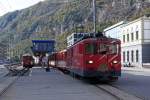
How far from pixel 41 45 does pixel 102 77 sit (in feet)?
153

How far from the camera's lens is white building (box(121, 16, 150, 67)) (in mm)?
80250

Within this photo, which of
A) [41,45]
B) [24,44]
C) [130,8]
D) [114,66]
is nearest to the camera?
[114,66]

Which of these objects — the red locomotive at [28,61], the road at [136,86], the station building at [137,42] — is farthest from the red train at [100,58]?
the red locomotive at [28,61]

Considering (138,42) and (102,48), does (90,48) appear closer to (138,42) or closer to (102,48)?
(102,48)

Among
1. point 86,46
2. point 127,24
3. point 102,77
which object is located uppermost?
point 127,24

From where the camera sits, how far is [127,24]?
295 feet

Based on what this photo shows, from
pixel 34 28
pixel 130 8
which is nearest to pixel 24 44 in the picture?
pixel 34 28

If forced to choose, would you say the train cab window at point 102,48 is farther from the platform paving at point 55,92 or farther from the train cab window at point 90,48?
the platform paving at point 55,92

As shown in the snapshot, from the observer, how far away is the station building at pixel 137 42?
263 ft

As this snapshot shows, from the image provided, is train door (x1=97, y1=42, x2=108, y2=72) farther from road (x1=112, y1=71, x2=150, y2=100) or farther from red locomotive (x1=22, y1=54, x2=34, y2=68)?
red locomotive (x1=22, y1=54, x2=34, y2=68)

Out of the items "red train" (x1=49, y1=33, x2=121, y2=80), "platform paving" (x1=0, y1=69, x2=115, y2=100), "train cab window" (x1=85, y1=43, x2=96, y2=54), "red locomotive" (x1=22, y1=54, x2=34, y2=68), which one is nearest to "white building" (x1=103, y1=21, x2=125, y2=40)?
"red locomotive" (x1=22, y1=54, x2=34, y2=68)

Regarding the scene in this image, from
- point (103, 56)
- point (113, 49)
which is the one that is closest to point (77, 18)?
point (113, 49)

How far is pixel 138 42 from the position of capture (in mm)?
82250

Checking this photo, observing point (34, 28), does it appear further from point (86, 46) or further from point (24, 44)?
point (86, 46)
